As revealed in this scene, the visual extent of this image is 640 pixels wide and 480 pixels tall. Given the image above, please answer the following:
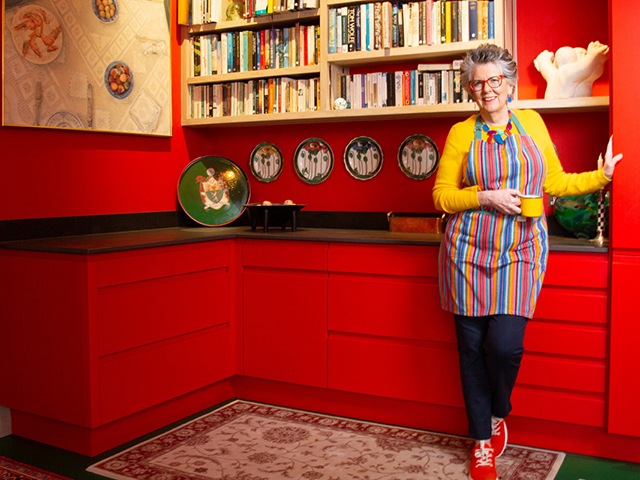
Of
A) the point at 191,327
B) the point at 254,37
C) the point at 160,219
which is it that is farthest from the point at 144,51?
the point at 191,327

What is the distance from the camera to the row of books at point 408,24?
9.99ft

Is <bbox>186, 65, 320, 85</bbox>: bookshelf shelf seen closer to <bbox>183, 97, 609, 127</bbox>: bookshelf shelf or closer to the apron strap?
<bbox>183, 97, 609, 127</bbox>: bookshelf shelf

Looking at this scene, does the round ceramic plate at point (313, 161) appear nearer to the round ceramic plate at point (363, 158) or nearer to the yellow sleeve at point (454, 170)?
the round ceramic plate at point (363, 158)

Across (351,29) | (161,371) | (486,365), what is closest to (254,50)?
(351,29)

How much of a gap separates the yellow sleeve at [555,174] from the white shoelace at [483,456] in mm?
965

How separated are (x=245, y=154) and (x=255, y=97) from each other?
45 centimetres

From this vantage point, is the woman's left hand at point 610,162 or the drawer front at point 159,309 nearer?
the woman's left hand at point 610,162

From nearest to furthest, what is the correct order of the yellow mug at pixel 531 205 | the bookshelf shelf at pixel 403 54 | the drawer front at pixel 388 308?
the yellow mug at pixel 531 205, the drawer front at pixel 388 308, the bookshelf shelf at pixel 403 54

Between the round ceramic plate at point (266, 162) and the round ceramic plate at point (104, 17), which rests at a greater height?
the round ceramic plate at point (104, 17)

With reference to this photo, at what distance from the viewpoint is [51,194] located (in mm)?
3041

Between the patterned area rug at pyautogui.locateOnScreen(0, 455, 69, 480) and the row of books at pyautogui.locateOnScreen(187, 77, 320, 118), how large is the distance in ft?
6.84

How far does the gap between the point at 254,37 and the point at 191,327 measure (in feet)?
5.43

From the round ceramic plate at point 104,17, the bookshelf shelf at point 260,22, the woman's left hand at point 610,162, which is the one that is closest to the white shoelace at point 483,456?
the woman's left hand at point 610,162

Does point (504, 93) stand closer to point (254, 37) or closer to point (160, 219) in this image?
point (254, 37)
